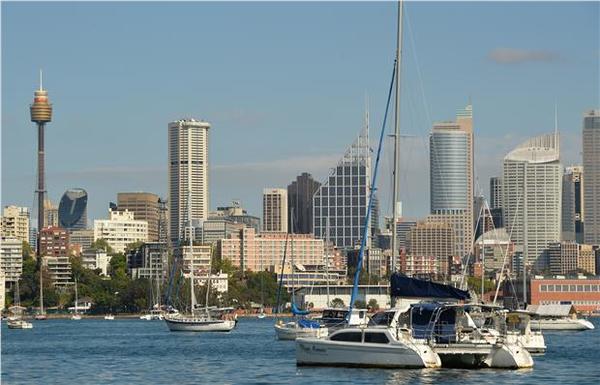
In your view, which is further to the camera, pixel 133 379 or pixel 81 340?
pixel 81 340

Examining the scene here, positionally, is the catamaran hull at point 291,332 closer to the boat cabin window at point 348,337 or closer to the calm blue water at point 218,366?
the calm blue water at point 218,366

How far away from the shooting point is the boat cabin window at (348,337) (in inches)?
2456

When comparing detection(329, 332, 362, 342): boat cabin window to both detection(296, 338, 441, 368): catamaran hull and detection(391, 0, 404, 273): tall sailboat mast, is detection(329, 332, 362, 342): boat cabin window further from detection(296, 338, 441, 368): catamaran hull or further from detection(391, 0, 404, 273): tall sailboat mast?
detection(391, 0, 404, 273): tall sailboat mast

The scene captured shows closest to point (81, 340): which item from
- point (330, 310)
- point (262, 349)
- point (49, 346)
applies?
point (49, 346)

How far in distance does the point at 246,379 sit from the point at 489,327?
1055cm

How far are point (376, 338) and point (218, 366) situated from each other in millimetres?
13299

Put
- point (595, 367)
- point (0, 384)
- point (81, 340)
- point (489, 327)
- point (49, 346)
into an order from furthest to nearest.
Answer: point (81, 340) → point (49, 346) → point (595, 367) → point (489, 327) → point (0, 384)

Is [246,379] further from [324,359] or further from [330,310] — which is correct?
[330,310]

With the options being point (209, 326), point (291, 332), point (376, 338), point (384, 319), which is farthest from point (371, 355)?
point (209, 326)

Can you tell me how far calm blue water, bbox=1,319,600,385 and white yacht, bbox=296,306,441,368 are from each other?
A: 0.47 meters

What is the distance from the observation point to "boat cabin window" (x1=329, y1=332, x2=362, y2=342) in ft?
205

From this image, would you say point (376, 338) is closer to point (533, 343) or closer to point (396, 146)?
point (396, 146)

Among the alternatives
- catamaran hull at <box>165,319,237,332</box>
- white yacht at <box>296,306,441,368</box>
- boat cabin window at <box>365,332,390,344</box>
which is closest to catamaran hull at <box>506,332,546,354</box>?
white yacht at <box>296,306,441,368</box>

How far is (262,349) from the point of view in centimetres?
9144
